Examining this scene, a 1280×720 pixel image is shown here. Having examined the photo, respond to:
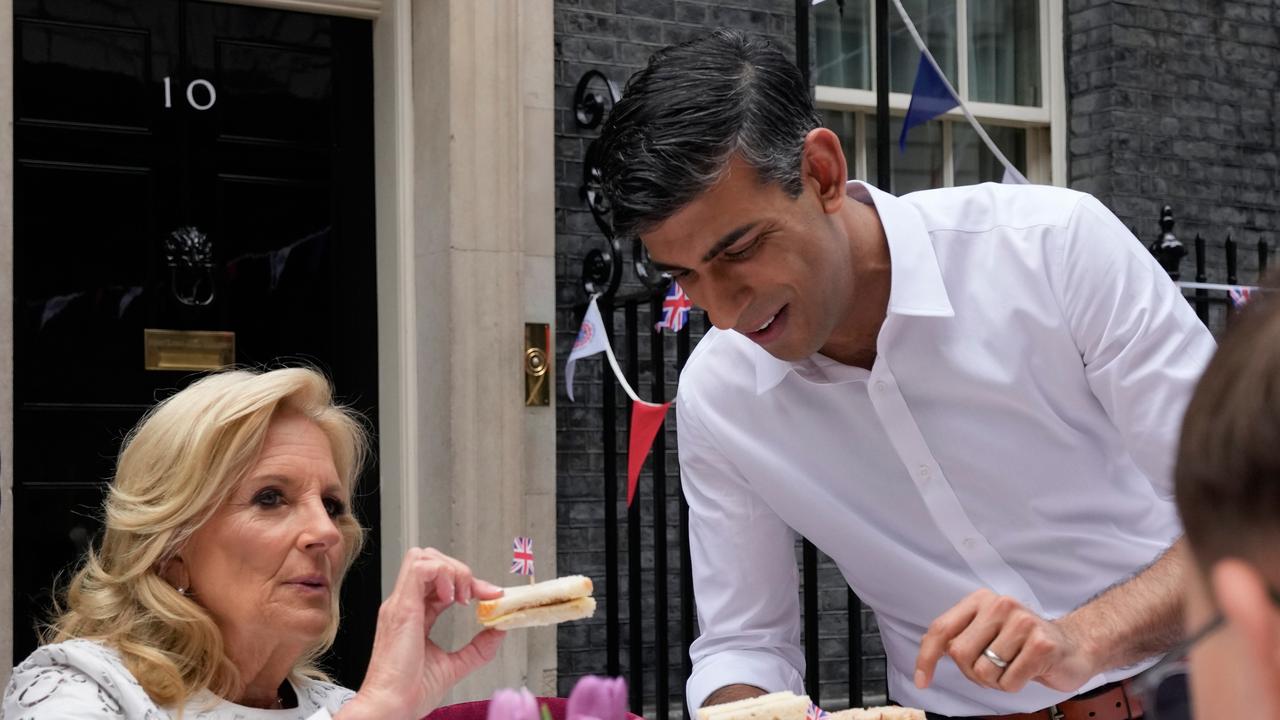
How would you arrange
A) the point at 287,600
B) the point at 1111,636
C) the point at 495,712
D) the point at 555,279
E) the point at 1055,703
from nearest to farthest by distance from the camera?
the point at 495,712
the point at 1111,636
the point at 1055,703
the point at 287,600
the point at 555,279

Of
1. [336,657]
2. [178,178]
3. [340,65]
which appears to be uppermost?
[340,65]

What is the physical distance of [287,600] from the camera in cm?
272

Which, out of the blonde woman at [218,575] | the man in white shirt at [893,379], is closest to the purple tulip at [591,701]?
the blonde woman at [218,575]

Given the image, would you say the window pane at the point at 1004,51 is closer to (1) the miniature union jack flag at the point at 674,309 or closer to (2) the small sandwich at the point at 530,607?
(1) the miniature union jack flag at the point at 674,309

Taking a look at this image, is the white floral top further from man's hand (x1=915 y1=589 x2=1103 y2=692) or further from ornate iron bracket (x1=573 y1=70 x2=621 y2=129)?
ornate iron bracket (x1=573 y1=70 x2=621 y2=129)

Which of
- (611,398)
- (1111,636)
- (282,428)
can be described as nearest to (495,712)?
(1111,636)

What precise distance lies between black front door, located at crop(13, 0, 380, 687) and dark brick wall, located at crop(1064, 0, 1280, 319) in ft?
11.2

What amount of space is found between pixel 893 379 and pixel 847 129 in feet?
13.6

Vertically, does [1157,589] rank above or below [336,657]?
above

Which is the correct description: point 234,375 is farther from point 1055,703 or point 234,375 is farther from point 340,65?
point 340,65

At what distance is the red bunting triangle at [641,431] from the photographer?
4988 mm

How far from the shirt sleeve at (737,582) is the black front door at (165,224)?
2806mm

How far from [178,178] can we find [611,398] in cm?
173

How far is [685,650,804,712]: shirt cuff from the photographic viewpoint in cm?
272
